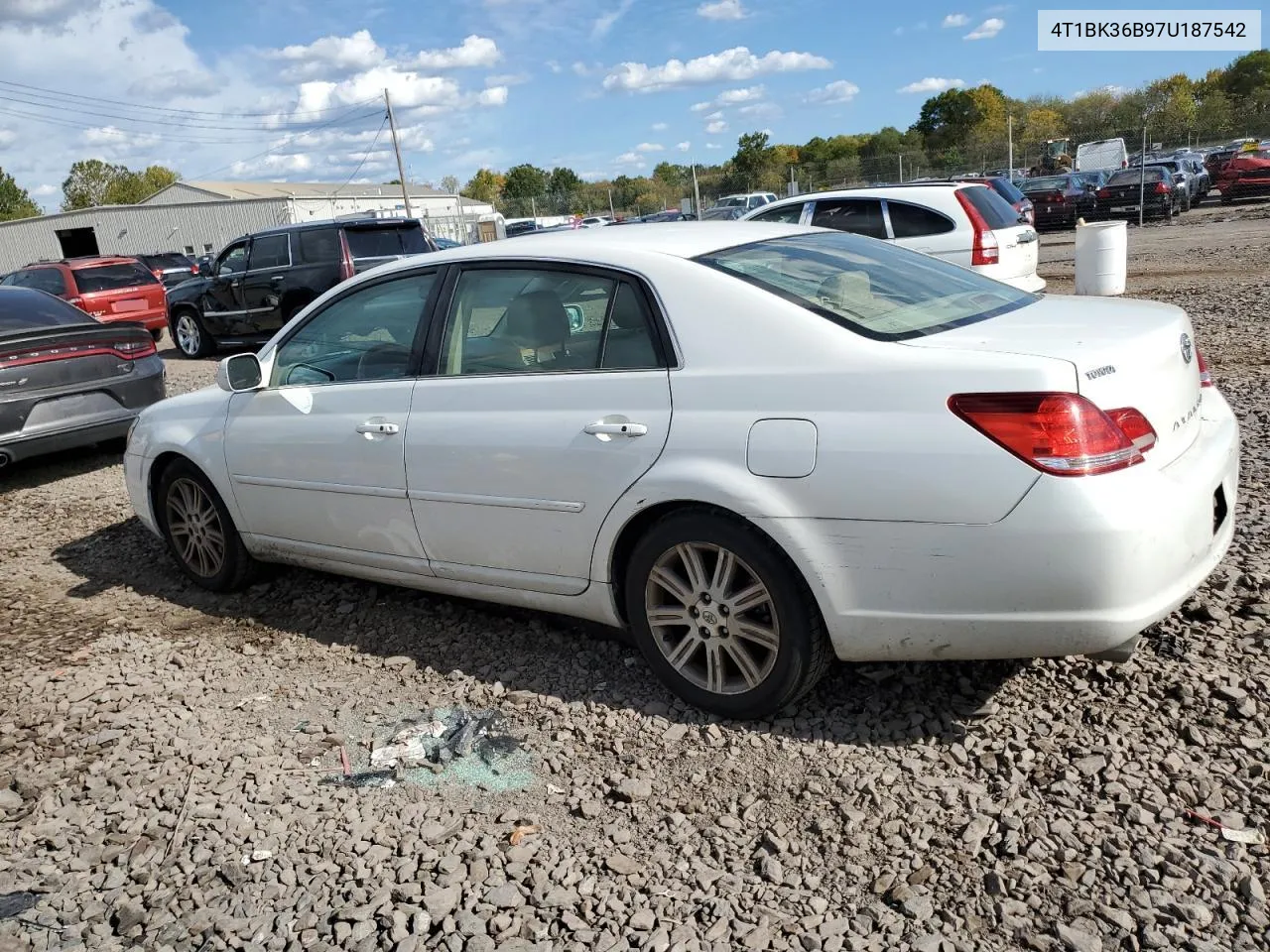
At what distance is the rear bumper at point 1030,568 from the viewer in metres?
2.72

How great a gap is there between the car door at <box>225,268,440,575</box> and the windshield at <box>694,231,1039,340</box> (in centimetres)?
141

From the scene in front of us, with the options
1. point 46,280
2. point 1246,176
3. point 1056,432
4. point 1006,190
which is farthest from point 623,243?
point 1246,176

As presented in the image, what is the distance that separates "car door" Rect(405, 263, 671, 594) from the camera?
3441 millimetres

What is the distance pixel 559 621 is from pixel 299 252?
36.6 ft

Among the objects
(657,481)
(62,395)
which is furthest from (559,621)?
(62,395)

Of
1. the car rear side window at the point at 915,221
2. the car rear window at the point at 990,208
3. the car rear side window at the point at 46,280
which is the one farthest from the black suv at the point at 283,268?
the car rear window at the point at 990,208

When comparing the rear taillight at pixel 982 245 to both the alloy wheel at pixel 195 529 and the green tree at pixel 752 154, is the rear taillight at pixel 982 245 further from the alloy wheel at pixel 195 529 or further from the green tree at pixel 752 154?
the green tree at pixel 752 154

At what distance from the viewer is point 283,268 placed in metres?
14.2

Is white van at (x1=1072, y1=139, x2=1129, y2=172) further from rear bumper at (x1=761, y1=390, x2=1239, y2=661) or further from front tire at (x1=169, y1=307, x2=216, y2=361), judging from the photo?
rear bumper at (x1=761, y1=390, x2=1239, y2=661)

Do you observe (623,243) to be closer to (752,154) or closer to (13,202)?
(752,154)

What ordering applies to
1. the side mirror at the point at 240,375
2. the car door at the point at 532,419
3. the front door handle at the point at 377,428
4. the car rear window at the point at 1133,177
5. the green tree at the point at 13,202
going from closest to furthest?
the car door at the point at 532,419, the front door handle at the point at 377,428, the side mirror at the point at 240,375, the car rear window at the point at 1133,177, the green tree at the point at 13,202

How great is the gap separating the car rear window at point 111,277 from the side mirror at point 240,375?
15.4m

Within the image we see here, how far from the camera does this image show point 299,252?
1407 centimetres

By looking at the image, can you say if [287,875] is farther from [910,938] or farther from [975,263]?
[975,263]
